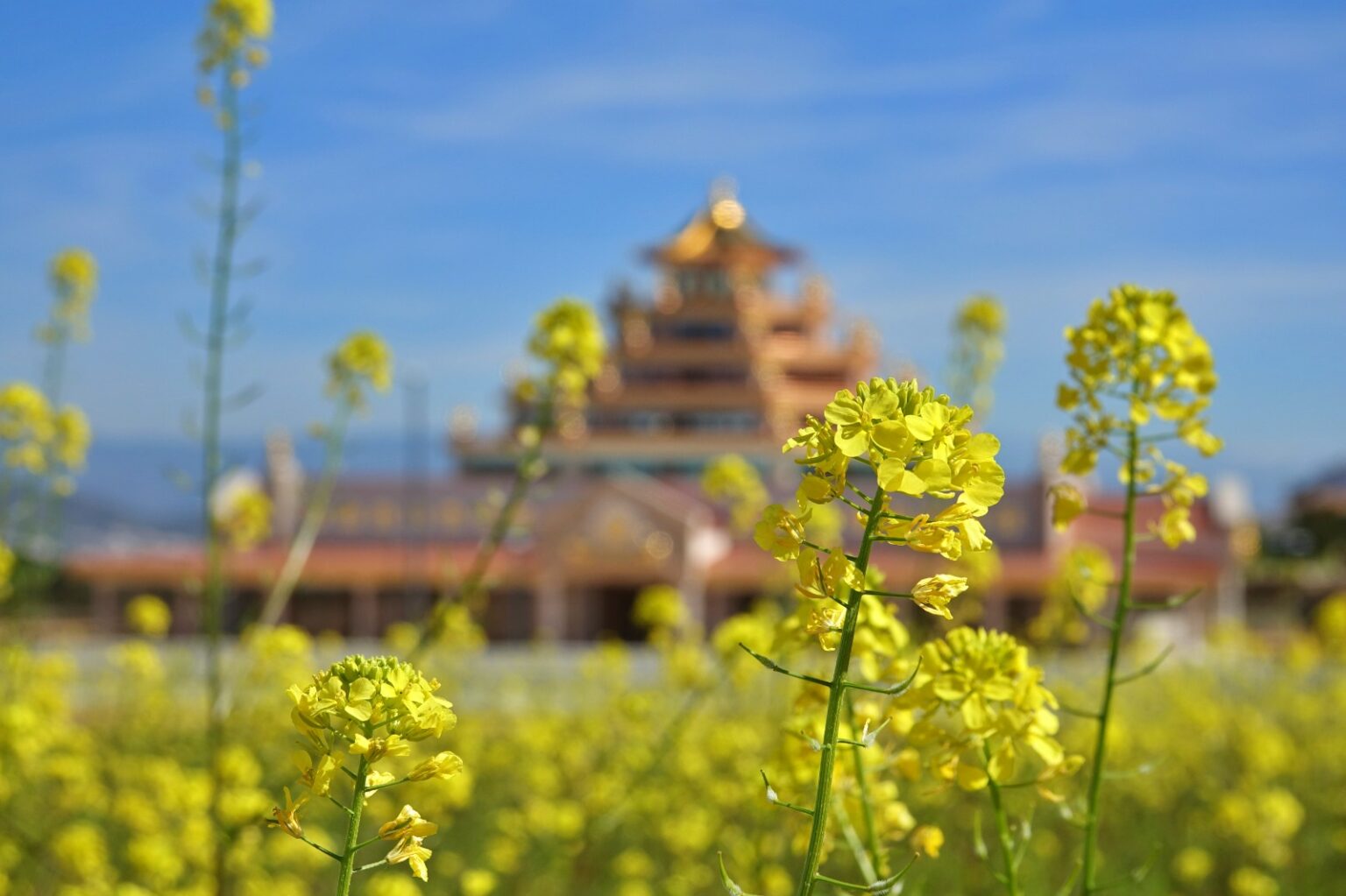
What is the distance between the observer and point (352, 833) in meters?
1.27

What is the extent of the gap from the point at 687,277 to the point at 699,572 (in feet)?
40.6

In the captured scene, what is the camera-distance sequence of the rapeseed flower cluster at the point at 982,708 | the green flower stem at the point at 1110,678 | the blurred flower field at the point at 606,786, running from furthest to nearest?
the blurred flower field at the point at 606,786
the green flower stem at the point at 1110,678
the rapeseed flower cluster at the point at 982,708

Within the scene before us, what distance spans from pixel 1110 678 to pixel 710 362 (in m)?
32.5

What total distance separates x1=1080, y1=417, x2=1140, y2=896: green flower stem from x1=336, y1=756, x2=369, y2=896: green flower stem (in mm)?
961

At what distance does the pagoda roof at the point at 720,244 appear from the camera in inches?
1448

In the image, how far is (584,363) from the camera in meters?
3.50

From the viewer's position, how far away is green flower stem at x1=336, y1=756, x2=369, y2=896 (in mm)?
1257

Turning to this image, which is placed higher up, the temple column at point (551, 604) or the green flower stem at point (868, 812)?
the green flower stem at point (868, 812)

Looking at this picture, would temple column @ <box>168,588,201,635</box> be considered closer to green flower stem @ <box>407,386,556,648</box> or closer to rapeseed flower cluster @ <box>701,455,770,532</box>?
rapeseed flower cluster @ <box>701,455,770,532</box>

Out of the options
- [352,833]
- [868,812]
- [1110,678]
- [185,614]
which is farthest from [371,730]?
[185,614]

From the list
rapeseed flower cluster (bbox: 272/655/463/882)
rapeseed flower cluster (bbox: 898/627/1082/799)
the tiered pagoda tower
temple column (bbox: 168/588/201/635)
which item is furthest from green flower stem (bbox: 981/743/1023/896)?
the tiered pagoda tower

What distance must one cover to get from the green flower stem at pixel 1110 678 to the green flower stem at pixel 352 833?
3.15ft

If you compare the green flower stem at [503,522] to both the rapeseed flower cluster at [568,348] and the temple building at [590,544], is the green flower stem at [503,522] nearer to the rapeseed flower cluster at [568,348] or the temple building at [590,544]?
the rapeseed flower cluster at [568,348]

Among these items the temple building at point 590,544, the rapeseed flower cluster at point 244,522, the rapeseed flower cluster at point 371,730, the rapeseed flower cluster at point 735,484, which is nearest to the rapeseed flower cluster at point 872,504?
the rapeseed flower cluster at point 371,730
